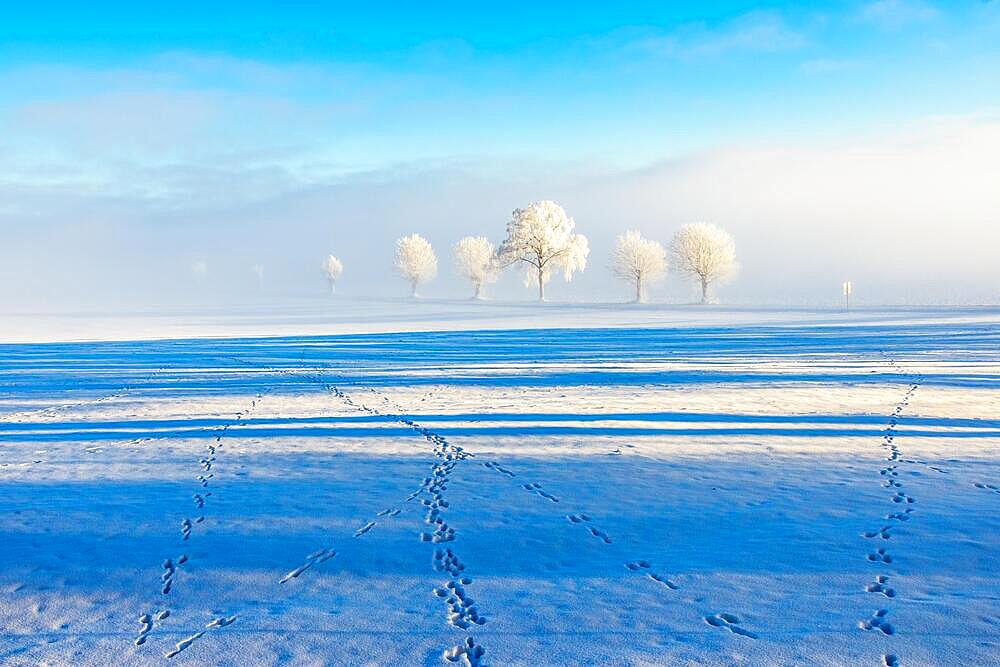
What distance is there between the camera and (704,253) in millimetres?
85125

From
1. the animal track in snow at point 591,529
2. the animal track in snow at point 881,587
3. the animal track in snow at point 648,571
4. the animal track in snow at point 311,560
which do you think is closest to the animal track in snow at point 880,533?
the animal track in snow at point 881,587

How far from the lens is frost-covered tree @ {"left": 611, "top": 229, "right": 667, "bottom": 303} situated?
298 ft

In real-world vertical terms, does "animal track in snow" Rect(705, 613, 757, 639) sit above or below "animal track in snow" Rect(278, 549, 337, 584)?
above

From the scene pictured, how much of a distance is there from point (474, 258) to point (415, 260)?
43.5ft

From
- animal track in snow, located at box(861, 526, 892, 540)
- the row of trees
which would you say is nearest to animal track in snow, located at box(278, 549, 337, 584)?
animal track in snow, located at box(861, 526, 892, 540)

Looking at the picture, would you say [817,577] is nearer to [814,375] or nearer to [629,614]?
[629,614]

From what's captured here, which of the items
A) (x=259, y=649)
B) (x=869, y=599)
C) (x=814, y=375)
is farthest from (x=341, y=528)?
(x=814, y=375)

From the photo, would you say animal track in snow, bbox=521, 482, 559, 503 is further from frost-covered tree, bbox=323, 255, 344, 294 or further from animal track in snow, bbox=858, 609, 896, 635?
frost-covered tree, bbox=323, 255, 344, 294

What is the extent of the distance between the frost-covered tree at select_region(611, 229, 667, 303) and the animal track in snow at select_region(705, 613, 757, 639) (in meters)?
85.1

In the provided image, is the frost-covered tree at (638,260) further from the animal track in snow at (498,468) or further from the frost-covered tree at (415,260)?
the animal track in snow at (498,468)

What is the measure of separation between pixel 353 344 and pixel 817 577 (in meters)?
30.3

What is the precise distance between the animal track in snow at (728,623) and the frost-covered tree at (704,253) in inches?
3154

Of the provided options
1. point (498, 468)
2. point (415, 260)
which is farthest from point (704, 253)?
point (498, 468)

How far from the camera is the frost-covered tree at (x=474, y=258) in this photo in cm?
10619
